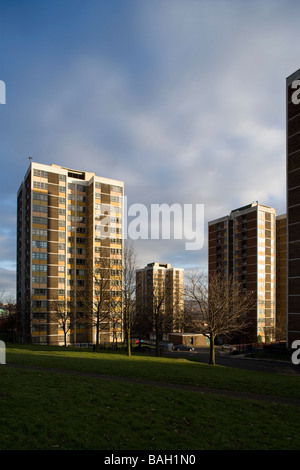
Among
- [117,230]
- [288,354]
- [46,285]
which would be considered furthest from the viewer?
[117,230]

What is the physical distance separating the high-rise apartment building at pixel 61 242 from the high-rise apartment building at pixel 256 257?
3341 cm

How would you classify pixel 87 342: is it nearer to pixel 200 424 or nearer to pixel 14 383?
pixel 14 383

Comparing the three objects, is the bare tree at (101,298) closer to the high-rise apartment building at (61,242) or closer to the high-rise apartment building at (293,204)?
the high-rise apartment building at (61,242)

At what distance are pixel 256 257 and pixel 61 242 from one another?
53825mm

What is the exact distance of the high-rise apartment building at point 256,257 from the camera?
85137mm

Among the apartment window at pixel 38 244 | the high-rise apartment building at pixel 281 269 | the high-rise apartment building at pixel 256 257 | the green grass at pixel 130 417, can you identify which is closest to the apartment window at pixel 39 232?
the apartment window at pixel 38 244

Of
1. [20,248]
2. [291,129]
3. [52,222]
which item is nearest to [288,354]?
[291,129]

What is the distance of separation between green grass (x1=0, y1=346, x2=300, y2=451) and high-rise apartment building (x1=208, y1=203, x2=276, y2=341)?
237 ft

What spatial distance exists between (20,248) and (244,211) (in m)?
65.5

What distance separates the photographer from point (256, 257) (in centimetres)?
8788

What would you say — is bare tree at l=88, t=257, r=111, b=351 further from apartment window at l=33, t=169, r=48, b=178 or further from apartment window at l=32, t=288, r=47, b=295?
apartment window at l=33, t=169, r=48, b=178

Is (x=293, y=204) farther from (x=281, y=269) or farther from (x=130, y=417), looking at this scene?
(x=130, y=417)

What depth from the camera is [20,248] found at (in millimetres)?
83125
